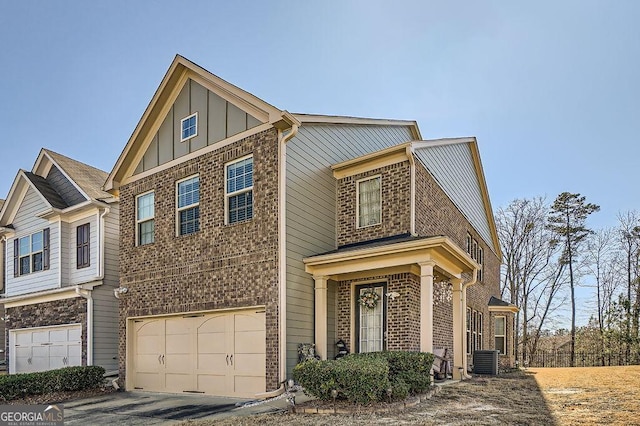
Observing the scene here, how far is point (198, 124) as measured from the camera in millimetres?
13898

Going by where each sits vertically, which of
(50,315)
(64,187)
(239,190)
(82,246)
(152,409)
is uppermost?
(64,187)

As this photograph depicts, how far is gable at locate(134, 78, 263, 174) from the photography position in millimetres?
13013

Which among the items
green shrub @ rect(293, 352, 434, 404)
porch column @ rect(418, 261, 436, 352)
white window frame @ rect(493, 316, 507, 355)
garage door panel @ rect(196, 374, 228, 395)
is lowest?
white window frame @ rect(493, 316, 507, 355)

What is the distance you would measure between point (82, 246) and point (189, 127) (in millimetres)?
6900

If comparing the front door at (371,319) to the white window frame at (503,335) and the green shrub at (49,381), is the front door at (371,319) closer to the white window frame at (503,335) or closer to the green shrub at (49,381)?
the green shrub at (49,381)

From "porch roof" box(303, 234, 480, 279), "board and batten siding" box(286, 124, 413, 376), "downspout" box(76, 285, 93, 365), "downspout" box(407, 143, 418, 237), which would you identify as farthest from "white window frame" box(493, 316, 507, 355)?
"downspout" box(76, 285, 93, 365)

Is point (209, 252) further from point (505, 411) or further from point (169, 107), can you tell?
point (505, 411)

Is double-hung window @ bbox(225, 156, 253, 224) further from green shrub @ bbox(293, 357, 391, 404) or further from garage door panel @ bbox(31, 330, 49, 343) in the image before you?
garage door panel @ bbox(31, 330, 49, 343)

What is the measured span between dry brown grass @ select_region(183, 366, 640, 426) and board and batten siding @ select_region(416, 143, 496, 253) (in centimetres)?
596

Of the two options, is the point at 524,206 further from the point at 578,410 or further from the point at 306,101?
the point at 578,410

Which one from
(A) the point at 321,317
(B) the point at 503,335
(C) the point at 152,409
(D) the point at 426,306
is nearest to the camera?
(D) the point at 426,306

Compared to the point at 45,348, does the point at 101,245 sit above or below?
above

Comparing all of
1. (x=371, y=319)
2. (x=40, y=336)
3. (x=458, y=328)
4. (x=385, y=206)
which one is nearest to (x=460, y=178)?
(x=458, y=328)

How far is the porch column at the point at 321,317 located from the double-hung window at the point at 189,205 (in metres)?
3.66
